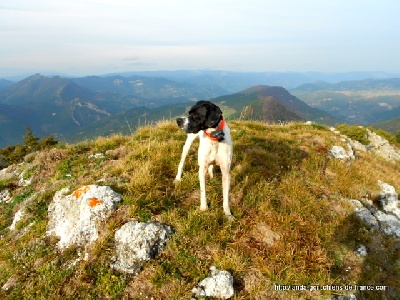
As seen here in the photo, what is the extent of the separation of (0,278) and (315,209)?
7298mm

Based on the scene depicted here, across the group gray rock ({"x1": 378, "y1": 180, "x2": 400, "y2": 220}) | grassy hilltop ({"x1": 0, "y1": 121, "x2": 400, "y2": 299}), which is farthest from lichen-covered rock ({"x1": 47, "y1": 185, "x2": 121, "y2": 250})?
gray rock ({"x1": 378, "y1": 180, "x2": 400, "y2": 220})

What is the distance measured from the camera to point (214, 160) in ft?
19.6

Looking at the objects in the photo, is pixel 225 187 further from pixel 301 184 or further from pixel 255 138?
pixel 255 138

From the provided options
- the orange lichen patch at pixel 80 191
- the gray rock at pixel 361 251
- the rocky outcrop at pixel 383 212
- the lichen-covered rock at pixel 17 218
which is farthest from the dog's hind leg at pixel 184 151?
the rocky outcrop at pixel 383 212

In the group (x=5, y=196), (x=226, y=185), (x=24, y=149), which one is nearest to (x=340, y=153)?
(x=226, y=185)

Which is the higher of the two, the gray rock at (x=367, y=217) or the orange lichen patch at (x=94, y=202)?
the orange lichen patch at (x=94, y=202)

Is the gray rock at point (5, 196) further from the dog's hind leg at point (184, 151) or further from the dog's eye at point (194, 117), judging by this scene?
the dog's eye at point (194, 117)

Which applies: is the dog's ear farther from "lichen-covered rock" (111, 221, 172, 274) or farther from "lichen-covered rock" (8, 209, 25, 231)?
"lichen-covered rock" (8, 209, 25, 231)

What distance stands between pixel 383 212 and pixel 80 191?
9.36 metres

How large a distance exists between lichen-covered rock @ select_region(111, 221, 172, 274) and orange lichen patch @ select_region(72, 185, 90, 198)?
1.63 metres

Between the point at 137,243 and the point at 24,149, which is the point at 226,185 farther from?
the point at 24,149

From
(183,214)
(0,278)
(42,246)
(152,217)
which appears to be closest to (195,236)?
(183,214)

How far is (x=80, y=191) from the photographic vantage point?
6.46 metres

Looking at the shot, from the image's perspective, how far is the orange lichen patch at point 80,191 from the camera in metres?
6.37
